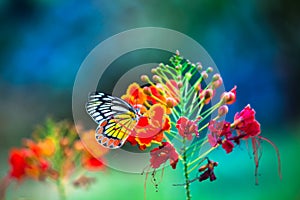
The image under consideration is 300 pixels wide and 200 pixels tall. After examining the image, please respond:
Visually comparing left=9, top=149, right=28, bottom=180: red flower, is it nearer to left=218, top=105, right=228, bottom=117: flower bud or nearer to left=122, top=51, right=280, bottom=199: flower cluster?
left=122, top=51, right=280, bottom=199: flower cluster

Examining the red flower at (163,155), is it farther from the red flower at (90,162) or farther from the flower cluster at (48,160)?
the red flower at (90,162)

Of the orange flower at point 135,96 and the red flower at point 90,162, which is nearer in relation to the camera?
the orange flower at point 135,96

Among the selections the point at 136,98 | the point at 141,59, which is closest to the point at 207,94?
the point at 136,98

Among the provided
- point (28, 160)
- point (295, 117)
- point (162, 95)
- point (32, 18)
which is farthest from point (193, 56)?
point (162, 95)

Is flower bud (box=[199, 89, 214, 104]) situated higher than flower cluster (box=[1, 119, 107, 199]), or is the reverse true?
flower cluster (box=[1, 119, 107, 199])

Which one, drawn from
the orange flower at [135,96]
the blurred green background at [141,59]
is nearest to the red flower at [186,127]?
the orange flower at [135,96]

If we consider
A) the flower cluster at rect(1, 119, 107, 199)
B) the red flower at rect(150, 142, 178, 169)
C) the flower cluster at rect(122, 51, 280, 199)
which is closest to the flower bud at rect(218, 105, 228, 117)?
the flower cluster at rect(122, 51, 280, 199)

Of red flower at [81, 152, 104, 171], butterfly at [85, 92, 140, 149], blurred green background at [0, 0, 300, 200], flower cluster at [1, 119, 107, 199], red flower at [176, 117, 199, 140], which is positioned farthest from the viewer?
blurred green background at [0, 0, 300, 200]
